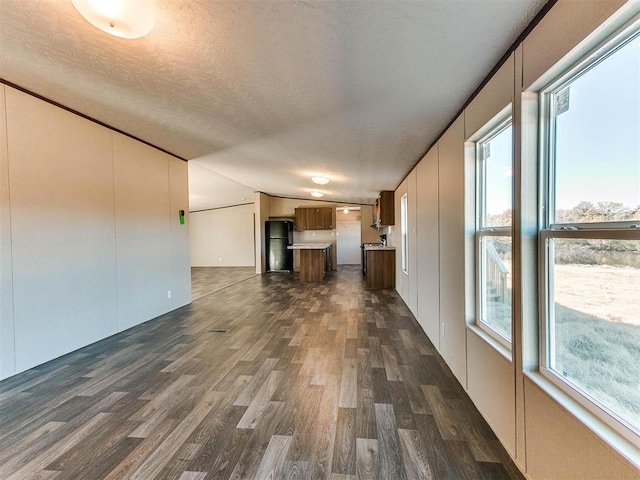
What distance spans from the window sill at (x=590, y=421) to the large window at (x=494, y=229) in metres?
0.43

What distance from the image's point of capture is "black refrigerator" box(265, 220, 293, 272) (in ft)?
33.4

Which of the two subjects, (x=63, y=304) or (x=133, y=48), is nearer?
(x=133, y=48)

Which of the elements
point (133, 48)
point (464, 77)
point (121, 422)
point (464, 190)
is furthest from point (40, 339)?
point (464, 77)

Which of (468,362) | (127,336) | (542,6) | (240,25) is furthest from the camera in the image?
(127,336)

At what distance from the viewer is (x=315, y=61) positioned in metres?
1.96

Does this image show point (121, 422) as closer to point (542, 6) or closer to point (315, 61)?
point (315, 61)

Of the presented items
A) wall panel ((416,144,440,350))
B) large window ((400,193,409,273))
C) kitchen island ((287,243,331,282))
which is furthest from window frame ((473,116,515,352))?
kitchen island ((287,243,331,282))

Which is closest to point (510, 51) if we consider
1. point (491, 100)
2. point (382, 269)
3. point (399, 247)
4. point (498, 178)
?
point (491, 100)

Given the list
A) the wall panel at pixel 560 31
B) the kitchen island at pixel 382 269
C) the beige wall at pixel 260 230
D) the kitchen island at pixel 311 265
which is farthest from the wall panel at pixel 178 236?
the wall panel at pixel 560 31

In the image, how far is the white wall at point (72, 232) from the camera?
9.07 feet

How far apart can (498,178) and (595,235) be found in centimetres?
94

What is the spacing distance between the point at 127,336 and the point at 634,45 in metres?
4.79

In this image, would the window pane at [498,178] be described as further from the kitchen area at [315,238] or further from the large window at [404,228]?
the kitchen area at [315,238]

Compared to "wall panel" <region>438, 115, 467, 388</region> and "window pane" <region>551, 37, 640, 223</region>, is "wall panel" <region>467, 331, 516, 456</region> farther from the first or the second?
"window pane" <region>551, 37, 640, 223</region>
